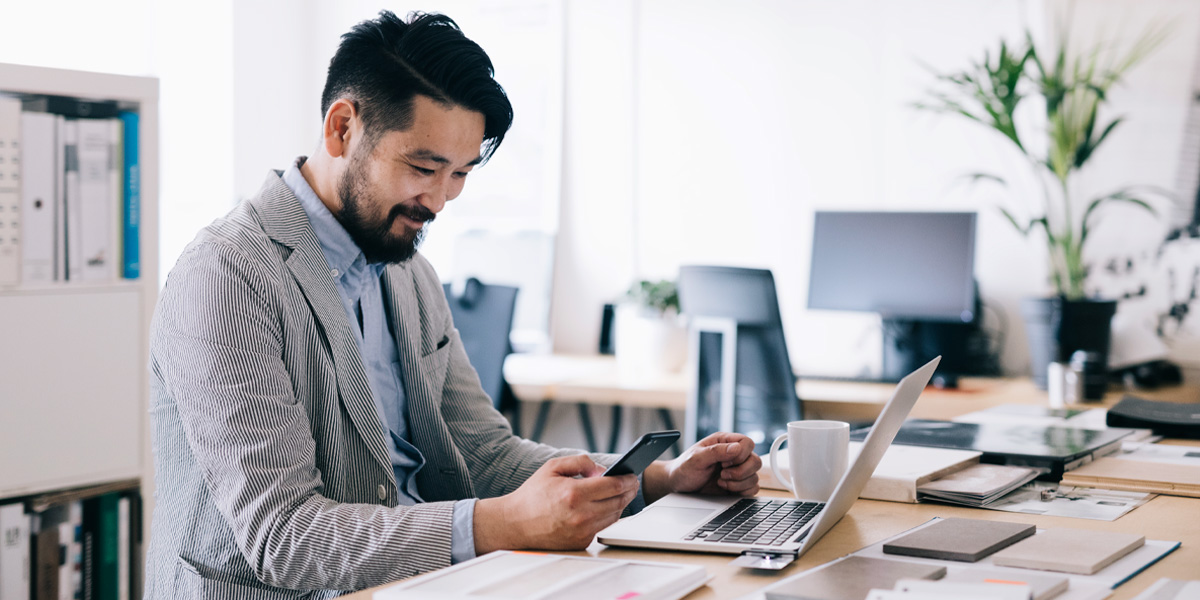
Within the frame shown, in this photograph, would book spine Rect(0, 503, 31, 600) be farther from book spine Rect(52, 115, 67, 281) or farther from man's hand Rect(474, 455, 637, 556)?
man's hand Rect(474, 455, 637, 556)

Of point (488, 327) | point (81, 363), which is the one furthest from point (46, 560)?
point (488, 327)

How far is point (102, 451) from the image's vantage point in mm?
2137

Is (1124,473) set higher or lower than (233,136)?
lower

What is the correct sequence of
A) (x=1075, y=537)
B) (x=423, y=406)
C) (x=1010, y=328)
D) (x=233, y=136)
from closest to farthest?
(x=1075, y=537) < (x=423, y=406) < (x=1010, y=328) < (x=233, y=136)

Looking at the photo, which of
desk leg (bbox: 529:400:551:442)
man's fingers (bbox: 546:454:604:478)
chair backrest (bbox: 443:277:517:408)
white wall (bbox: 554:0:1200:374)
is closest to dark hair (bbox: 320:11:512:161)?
man's fingers (bbox: 546:454:604:478)

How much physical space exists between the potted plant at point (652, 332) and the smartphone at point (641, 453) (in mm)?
2193

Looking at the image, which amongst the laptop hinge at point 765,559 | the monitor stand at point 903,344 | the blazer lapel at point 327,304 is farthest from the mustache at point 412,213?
the monitor stand at point 903,344

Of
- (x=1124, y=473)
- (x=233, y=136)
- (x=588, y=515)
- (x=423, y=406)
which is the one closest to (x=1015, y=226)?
(x=1124, y=473)

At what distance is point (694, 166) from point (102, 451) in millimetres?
2378

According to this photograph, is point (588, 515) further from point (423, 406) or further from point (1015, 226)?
point (1015, 226)

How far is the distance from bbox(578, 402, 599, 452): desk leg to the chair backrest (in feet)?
2.29

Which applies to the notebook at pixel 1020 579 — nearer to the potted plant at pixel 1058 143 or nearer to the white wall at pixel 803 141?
the potted plant at pixel 1058 143

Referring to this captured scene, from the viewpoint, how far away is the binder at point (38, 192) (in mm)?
1974

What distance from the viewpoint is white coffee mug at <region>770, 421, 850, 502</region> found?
1360 millimetres
